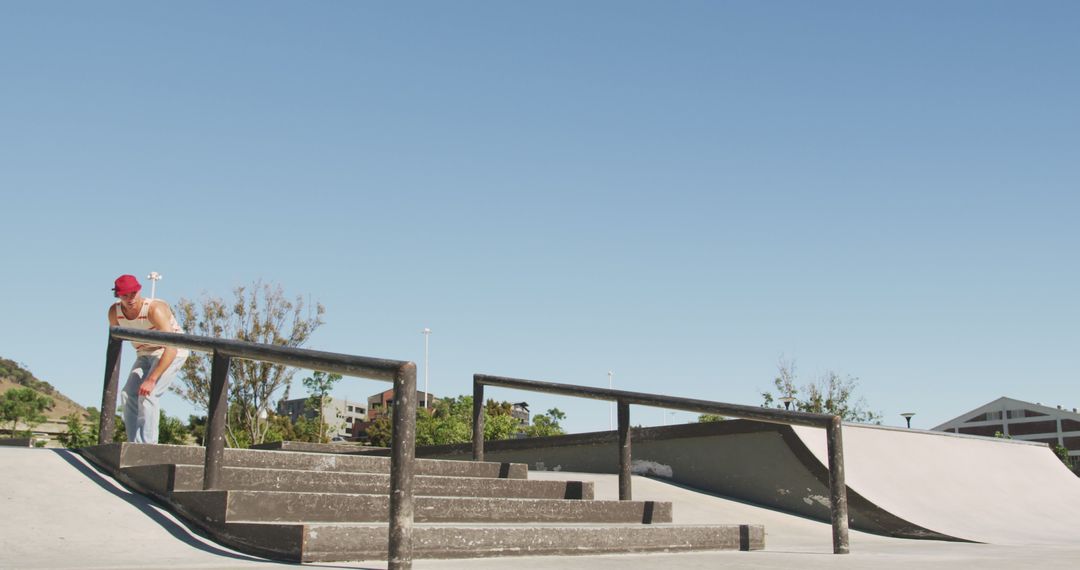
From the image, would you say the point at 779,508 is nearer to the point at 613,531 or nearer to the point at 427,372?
the point at 613,531

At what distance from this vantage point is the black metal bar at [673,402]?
5.33 metres

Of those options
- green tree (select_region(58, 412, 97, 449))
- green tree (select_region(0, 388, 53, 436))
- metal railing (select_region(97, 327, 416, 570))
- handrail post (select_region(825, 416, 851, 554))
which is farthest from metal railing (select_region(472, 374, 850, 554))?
green tree (select_region(0, 388, 53, 436))

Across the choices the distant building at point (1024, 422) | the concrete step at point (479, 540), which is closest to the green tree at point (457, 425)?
the concrete step at point (479, 540)

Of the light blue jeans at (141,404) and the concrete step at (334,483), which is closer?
the concrete step at (334,483)

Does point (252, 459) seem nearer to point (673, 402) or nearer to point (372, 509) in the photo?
point (372, 509)

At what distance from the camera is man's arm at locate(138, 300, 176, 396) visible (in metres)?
5.42

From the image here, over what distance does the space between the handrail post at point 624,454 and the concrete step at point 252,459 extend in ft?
3.69

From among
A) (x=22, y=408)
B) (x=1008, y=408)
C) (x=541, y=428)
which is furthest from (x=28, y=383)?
(x=1008, y=408)

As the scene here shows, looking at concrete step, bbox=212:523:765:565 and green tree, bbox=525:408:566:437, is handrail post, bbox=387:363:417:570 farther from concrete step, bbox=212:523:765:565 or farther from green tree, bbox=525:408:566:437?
green tree, bbox=525:408:566:437

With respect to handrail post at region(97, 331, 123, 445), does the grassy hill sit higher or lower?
higher

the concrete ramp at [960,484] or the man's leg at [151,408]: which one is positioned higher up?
the man's leg at [151,408]

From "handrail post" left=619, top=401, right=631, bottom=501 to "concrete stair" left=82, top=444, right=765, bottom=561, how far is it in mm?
224

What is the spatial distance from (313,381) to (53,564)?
104 ft

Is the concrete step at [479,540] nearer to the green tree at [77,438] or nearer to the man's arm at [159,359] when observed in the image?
the man's arm at [159,359]
